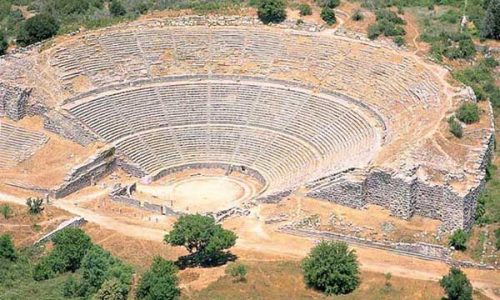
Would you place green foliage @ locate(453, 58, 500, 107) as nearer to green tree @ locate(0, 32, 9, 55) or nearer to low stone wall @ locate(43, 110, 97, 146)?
low stone wall @ locate(43, 110, 97, 146)

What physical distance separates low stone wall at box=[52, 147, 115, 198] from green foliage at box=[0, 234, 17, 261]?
10.9 metres

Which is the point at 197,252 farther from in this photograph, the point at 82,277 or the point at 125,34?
the point at 125,34

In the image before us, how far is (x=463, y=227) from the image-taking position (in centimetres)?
6281

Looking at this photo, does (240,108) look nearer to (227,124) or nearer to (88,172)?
(227,124)

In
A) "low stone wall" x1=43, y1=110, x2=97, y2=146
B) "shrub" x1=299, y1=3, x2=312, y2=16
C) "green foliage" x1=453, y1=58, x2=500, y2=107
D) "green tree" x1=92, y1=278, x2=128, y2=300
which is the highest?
"shrub" x1=299, y1=3, x2=312, y2=16

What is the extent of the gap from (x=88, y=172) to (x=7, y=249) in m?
15.0

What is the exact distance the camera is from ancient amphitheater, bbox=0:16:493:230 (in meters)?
70.0

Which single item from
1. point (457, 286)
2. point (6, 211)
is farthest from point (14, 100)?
point (457, 286)

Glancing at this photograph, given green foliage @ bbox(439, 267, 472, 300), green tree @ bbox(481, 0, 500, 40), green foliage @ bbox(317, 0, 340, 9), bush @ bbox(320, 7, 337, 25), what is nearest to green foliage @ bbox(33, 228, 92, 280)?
green foliage @ bbox(439, 267, 472, 300)

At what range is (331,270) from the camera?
179 ft

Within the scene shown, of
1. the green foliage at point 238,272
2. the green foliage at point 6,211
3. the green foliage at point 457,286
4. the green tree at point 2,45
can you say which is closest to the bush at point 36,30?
the green tree at point 2,45

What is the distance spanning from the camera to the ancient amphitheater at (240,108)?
70000 mm

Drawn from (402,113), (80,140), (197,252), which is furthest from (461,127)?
(80,140)

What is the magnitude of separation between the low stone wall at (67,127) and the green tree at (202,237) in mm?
20591
